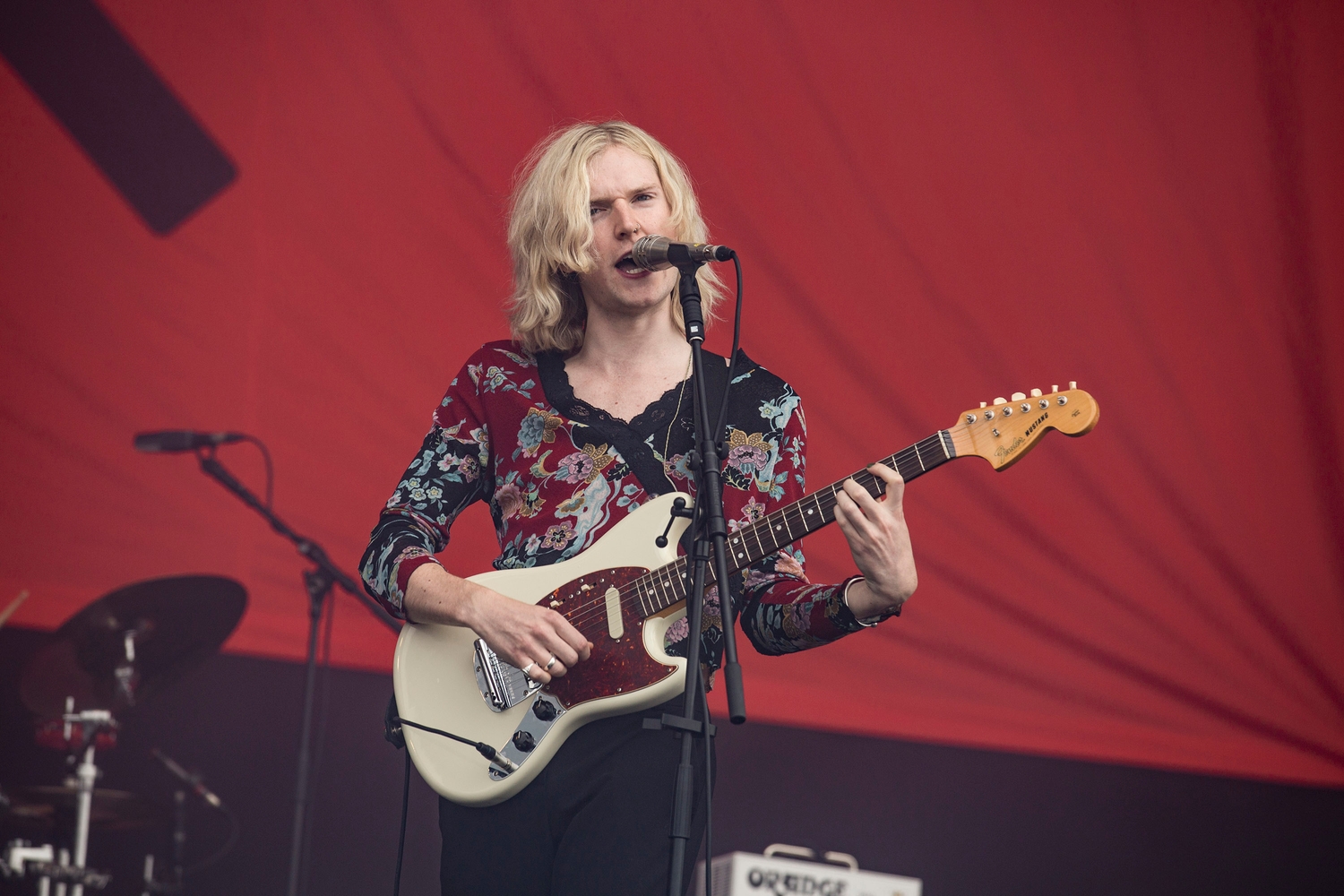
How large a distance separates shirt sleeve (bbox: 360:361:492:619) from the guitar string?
0.27 metres

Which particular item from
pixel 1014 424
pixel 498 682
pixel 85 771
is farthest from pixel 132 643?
pixel 1014 424

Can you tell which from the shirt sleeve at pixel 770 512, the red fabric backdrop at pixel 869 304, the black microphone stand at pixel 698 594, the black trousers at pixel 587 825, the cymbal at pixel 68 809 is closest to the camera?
the black microphone stand at pixel 698 594

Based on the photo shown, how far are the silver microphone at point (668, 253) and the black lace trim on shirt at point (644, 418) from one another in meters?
0.21

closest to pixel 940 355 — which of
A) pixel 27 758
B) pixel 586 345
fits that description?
pixel 586 345

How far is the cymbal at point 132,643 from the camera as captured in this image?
303 cm

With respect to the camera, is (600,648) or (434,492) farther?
(434,492)

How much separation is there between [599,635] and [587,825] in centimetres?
29

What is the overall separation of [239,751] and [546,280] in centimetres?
184

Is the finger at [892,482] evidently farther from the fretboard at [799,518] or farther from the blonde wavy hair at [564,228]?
the blonde wavy hair at [564,228]

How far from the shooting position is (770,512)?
77.8 inches

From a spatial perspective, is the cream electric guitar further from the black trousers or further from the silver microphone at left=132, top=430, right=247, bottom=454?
the silver microphone at left=132, top=430, right=247, bottom=454

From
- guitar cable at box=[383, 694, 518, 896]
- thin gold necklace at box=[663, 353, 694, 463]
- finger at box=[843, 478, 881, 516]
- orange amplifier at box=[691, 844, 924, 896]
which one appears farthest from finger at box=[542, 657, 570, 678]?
orange amplifier at box=[691, 844, 924, 896]

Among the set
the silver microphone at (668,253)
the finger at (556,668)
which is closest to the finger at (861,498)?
the silver microphone at (668,253)

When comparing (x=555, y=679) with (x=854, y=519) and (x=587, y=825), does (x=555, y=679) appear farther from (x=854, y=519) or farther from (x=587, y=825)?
(x=854, y=519)
